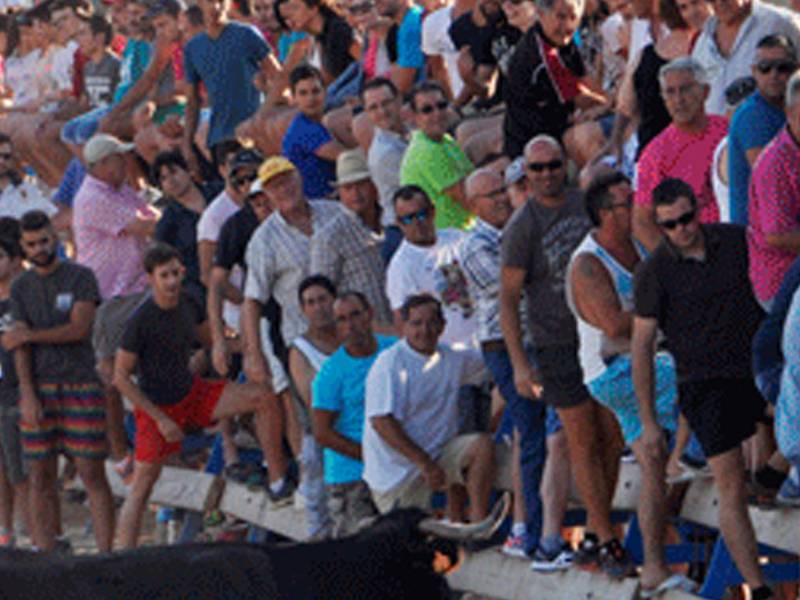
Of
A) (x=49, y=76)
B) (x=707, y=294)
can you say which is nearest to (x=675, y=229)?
(x=707, y=294)

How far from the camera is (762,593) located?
10.2 metres

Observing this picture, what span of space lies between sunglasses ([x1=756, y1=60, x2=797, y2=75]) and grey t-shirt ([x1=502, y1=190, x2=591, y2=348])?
1.46 meters

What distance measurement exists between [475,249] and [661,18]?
151cm

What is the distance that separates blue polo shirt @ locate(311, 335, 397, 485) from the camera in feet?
42.6

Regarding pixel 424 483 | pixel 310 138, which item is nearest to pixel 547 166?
pixel 424 483

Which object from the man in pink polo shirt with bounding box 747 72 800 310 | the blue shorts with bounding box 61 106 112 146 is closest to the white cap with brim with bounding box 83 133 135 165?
the blue shorts with bounding box 61 106 112 146

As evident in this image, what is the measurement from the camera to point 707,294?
1051cm

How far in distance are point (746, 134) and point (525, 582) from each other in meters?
2.65

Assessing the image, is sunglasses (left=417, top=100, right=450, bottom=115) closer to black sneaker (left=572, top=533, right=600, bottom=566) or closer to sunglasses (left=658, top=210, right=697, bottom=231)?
black sneaker (left=572, top=533, right=600, bottom=566)

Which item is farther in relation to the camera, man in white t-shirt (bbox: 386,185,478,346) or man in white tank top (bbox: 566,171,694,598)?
man in white t-shirt (bbox: 386,185,478,346)

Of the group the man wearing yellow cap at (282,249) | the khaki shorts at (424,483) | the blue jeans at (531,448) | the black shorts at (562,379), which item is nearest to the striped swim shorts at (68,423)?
the man wearing yellow cap at (282,249)

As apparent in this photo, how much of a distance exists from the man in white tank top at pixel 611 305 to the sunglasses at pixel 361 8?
13.8ft

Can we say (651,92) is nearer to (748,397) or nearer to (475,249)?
(475,249)

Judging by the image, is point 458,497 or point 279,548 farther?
point 458,497
